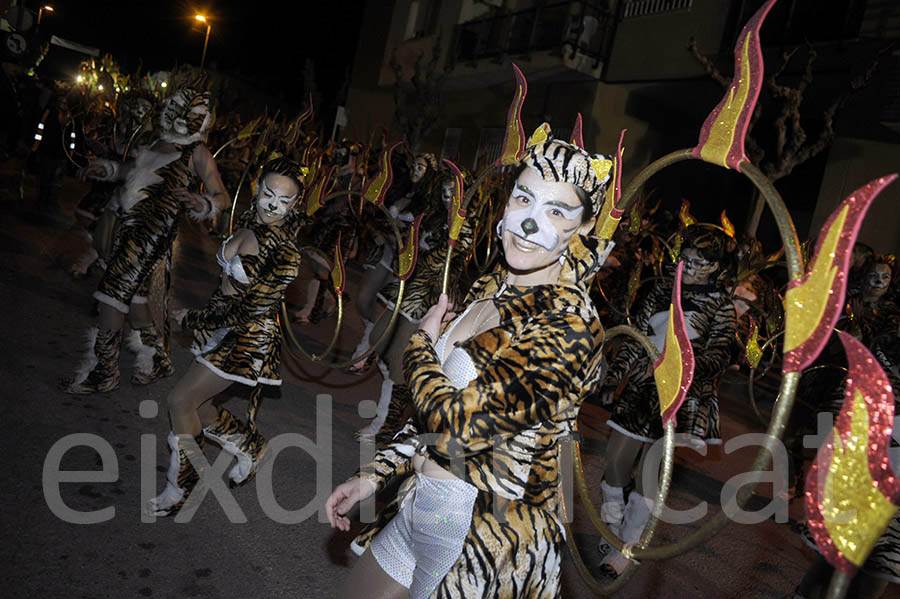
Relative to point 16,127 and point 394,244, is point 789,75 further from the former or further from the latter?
point 16,127

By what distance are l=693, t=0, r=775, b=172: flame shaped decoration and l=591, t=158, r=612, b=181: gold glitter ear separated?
11.5 inches

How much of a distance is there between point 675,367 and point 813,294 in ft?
1.57

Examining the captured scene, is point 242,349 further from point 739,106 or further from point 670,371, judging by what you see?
point 739,106

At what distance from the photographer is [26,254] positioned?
8.79 metres

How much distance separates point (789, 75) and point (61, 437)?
12967mm

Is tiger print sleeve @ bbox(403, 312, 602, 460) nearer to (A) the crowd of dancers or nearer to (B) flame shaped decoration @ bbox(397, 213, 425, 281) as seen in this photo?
(A) the crowd of dancers

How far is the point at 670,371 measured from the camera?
76.4 inches

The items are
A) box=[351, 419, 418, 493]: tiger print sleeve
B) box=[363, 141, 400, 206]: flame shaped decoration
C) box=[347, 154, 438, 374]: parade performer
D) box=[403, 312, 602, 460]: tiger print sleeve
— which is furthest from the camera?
box=[347, 154, 438, 374]: parade performer

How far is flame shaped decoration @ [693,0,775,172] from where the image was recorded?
1.84 m

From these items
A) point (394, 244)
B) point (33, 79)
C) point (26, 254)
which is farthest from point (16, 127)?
point (394, 244)

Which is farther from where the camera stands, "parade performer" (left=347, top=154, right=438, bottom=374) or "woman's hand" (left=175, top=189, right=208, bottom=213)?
"parade performer" (left=347, top=154, right=438, bottom=374)

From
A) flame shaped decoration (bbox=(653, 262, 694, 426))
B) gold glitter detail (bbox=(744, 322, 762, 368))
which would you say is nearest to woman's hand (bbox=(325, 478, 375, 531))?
flame shaped decoration (bbox=(653, 262, 694, 426))

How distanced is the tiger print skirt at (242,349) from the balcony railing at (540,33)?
14494mm

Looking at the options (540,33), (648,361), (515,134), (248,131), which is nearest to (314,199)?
(515,134)
